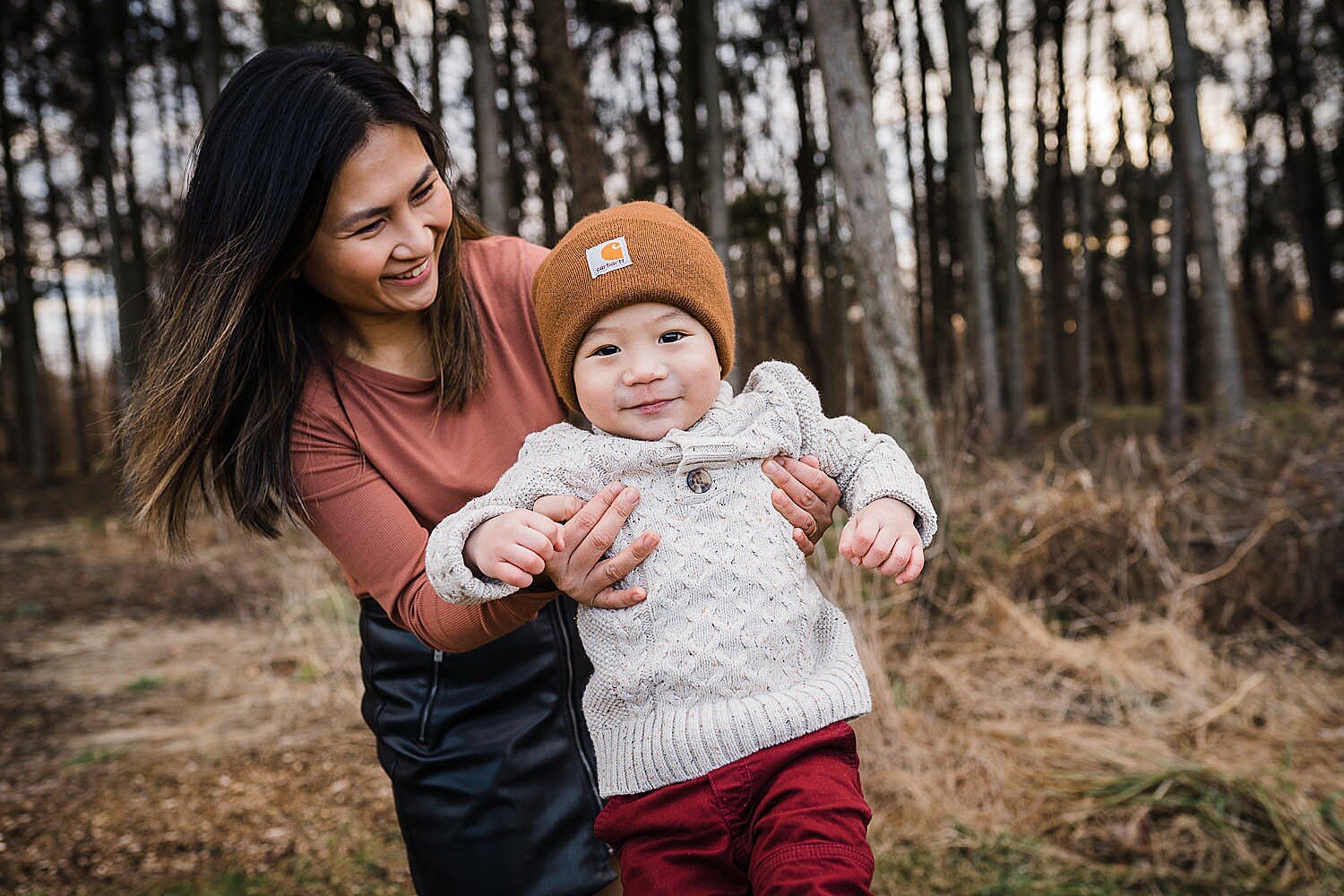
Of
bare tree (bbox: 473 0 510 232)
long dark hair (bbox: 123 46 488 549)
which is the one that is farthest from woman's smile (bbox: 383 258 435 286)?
bare tree (bbox: 473 0 510 232)

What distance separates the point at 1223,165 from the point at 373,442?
2614 centimetres

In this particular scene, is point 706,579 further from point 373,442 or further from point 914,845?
point 914,845

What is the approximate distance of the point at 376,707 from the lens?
194 centimetres

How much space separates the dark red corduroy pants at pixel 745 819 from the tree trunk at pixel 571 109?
4.79m

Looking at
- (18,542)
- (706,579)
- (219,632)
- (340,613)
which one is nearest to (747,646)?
(706,579)

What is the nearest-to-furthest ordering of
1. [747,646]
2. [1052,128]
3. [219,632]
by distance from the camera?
[747,646]
[219,632]
[1052,128]

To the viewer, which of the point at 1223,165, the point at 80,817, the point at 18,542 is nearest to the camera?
the point at 80,817

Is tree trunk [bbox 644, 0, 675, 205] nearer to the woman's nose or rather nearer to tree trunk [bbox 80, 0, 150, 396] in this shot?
tree trunk [bbox 80, 0, 150, 396]

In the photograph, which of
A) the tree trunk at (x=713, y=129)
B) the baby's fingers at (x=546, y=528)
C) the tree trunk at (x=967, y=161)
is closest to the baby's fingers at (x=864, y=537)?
the baby's fingers at (x=546, y=528)

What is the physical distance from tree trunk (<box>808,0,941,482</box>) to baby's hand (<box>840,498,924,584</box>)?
11.0 ft

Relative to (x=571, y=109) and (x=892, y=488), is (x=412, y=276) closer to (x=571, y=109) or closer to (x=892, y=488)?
(x=892, y=488)

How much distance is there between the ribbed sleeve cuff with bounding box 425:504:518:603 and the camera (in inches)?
54.6

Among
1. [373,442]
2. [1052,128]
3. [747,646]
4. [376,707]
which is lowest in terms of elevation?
[376,707]

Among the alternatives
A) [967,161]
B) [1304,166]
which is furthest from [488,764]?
[1304,166]
